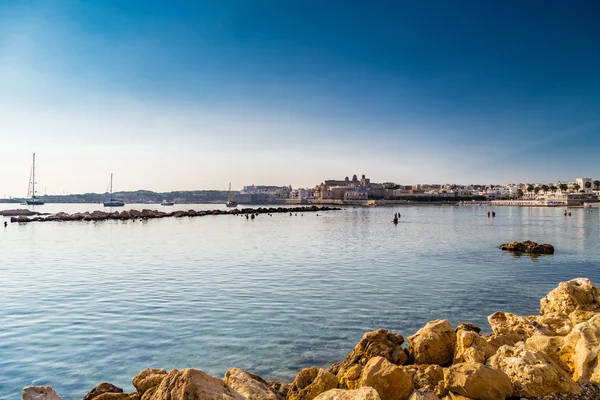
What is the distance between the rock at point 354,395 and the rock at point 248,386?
0.75 m

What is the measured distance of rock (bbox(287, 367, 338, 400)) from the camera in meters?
5.06

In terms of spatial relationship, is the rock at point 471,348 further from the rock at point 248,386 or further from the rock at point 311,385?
the rock at point 248,386

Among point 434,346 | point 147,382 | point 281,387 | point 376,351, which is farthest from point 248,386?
point 434,346

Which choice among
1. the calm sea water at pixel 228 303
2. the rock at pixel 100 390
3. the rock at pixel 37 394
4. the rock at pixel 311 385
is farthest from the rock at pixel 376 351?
the rock at pixel 37 394

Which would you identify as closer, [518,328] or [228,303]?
[518,328]

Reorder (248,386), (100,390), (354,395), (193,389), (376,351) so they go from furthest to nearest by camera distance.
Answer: (376,351)
(100,390)
(248,386)
(354,395)
(193,389)

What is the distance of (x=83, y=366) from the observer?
7.04 metres

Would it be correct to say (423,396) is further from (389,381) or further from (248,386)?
(248,386)

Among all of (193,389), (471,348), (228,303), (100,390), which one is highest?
(193,389)

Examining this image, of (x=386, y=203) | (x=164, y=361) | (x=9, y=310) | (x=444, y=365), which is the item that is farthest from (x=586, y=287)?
(x=386, y=203)

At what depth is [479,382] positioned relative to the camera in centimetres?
→ 480

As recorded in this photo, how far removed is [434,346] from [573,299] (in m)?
3.89

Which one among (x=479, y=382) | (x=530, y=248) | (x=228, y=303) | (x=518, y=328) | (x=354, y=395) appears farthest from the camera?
(x=530, y=248)

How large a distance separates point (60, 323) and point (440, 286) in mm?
10403
